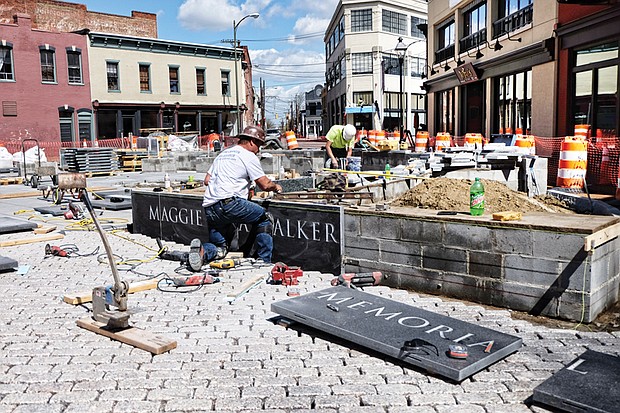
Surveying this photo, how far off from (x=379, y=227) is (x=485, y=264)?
139 cm

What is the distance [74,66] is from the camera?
40719 millimetres

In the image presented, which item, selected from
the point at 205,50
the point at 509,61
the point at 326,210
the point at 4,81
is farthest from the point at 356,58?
the point at 326,210

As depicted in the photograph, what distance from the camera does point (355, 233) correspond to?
24.0 ft

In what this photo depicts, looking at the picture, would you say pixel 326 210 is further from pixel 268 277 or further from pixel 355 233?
pixel 268 277

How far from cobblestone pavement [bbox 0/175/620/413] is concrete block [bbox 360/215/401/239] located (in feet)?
2.18

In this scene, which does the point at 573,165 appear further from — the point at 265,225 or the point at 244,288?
the point at 244,288

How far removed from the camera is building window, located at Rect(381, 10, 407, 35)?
64.5 metres

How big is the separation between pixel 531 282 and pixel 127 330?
398cm

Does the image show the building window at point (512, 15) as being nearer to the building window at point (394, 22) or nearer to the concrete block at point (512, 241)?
the concrete block at point (512, 241)

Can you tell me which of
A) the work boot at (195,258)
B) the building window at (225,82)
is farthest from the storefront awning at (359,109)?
the work boot at (195,258)

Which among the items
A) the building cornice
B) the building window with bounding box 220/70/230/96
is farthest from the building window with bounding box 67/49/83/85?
the building window with bounding box 220/70/230/96

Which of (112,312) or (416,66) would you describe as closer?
(112,312)

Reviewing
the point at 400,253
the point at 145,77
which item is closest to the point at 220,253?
the point at 400,253

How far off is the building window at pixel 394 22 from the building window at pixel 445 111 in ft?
104
